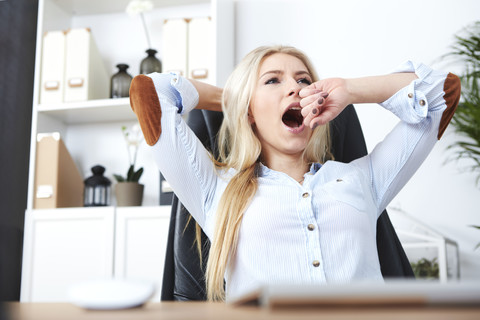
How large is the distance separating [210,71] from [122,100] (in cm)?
44

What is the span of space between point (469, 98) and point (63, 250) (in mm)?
1968

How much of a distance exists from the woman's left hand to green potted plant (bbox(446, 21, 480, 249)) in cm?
120

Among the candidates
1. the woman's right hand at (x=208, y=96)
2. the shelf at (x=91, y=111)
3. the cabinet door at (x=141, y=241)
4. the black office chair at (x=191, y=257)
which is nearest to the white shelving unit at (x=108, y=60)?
the shelf at (x=91, y=111)

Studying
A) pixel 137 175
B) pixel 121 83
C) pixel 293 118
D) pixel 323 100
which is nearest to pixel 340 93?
pixel 323 100

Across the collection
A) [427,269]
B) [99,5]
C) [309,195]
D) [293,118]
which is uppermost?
[99,5]

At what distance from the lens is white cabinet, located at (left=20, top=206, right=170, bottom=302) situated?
7.68 ft

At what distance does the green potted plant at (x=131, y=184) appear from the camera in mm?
Answer: 2477

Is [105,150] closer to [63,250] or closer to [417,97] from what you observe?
[63,250]

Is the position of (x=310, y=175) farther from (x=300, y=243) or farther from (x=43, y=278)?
(x=43, y=278)

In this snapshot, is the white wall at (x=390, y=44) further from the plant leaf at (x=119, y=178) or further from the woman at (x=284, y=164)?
the woman at (x=284, y=164)

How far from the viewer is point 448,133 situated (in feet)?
8.07

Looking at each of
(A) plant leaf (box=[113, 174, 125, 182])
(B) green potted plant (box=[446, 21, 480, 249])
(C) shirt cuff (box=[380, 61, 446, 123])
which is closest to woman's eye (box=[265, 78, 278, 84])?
(C) shirt cuff (box=[380, 61, 446, 123])

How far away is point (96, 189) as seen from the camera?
2.54 m

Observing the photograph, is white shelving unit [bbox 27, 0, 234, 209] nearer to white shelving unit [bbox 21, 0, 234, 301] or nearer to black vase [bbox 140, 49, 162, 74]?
white shelving unit [bbox 21, 0, 234, 301]
